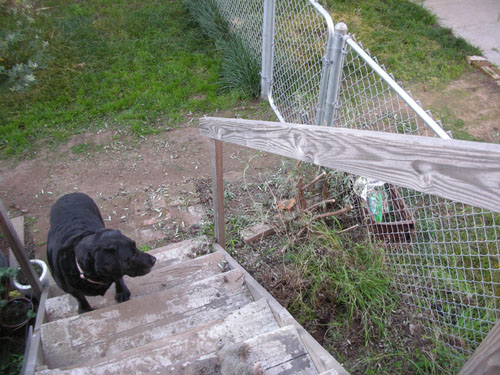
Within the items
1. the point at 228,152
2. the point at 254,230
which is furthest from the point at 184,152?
the point at 254,230

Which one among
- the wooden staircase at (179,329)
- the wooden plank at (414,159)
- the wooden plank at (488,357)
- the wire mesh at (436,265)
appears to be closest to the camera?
the wooden plank at (414,159)

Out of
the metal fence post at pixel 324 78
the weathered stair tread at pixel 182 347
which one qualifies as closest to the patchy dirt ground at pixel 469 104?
the metal fence post at pixel 324 78

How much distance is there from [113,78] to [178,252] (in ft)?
10.8

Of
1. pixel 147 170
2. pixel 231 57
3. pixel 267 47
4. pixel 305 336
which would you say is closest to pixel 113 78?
pixel 231 57

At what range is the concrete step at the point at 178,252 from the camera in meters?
2.97

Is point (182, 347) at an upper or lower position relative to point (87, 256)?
lower

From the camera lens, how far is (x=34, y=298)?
9.37 feet

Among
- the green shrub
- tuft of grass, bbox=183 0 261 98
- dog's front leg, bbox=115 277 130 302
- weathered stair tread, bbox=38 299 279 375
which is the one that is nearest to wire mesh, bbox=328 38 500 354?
weathered stair tread, bbox=38 299 279 375

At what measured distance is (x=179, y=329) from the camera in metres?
2.19

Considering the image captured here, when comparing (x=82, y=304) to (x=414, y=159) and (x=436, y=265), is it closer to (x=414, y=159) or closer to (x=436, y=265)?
(x=414, y=159)

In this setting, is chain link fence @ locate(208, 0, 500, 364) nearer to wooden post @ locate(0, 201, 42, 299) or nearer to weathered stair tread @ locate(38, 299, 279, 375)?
weathered stair tread @ locate(38, 299, 279, 375)

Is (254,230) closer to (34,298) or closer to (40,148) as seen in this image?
(34,298)

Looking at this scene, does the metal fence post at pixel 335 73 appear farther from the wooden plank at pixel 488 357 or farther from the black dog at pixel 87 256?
the wooden plank at pixel 488 357

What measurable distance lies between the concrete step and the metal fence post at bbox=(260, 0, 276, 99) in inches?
95.0
